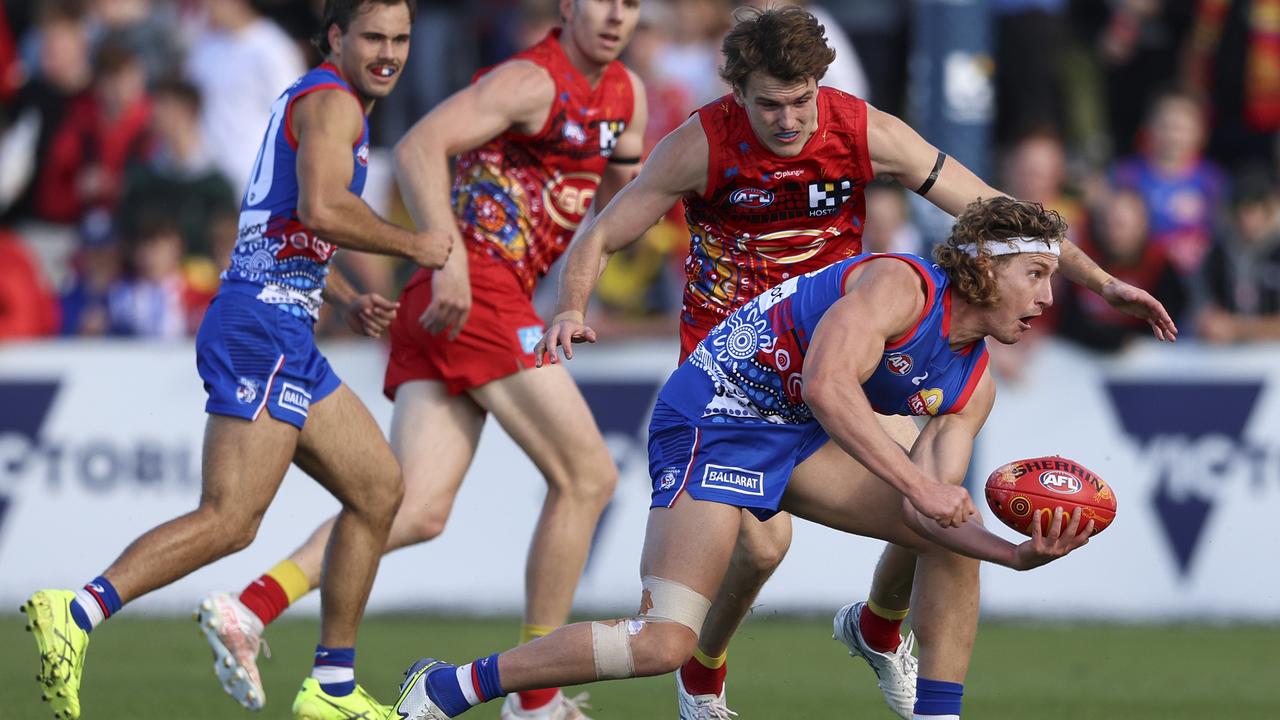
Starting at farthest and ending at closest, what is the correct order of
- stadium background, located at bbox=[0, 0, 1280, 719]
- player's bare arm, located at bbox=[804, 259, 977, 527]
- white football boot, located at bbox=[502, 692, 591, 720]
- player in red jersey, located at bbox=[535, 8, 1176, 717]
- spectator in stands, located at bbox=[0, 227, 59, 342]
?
spectator in stands, located at bbox=[0, 227, 59, 342]
stadium background, located at bbox=[0, 0, 1280, 719]
white football boot, located at bbox=[502, 692, 591, 720]
player in red jersey, located at bbox=[535, 8, 1176, 717]
player's bare arm, located at bbox=[804, 259, 977, 527]

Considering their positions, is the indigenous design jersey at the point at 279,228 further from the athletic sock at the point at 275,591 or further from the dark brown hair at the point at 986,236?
the dark brown hair at the point at 986,236

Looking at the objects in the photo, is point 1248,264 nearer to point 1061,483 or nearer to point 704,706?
point 704,706

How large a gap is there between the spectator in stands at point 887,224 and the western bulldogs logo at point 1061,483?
5.94 meters

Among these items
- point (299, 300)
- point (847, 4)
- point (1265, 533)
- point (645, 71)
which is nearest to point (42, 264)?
point (645, 71)

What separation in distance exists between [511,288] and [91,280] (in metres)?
5.51

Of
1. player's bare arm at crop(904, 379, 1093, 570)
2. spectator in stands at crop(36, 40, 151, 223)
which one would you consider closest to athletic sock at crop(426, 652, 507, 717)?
player's bare arm at crop(904, 379, 1093, 570)

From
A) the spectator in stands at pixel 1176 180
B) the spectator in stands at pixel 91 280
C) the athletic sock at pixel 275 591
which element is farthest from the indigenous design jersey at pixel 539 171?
the spectator in stands at pixel 1176 180

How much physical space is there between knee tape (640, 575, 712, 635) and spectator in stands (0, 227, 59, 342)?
22.4 feet

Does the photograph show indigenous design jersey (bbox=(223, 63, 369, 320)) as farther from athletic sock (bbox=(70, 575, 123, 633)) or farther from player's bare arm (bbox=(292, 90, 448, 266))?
athletic sock (bbox=(70, 575, 123, 633))

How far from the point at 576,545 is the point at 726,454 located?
152 cm

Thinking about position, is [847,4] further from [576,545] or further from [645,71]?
[576,545]

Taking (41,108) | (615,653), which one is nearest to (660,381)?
(615,653)

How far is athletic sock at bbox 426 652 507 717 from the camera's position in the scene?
5.96 meters

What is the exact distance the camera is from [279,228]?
679cm
